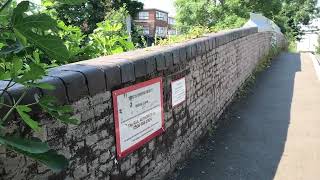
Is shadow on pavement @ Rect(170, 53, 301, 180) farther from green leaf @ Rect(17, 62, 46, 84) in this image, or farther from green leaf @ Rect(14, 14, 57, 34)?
green leaf @ Rect(14, 14, 57, 34)

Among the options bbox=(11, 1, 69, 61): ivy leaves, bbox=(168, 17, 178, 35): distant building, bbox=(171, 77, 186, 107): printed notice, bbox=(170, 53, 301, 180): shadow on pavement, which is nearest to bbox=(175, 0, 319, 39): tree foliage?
bbox=(168, 17, 178, 35): distant building

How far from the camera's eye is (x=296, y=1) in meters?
53.0

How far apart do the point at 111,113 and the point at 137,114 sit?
0.46 m

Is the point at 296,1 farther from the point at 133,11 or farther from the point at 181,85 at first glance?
the point at 181,85

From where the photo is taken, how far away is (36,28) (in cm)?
170

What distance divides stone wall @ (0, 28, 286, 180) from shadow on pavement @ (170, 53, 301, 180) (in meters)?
0.21

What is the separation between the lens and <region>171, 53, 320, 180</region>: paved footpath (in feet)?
18.6

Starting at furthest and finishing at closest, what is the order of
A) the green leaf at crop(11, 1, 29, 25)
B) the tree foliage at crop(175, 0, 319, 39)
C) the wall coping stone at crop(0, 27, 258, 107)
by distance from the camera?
1. the tree foliage at crop(175, 0, 319, 39)
2. the wall coping stone at crop(0, 27, 258, 107)
3. the green leaf at crop(11, 1, 29, 25)

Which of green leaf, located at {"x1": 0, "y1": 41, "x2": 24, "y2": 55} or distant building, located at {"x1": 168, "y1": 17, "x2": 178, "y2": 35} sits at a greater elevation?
green leaf, located at {"x1": 0, "y1": 41, "x2": 24, "y2": 55}

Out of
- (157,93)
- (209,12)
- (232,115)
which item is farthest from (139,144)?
(209,12)

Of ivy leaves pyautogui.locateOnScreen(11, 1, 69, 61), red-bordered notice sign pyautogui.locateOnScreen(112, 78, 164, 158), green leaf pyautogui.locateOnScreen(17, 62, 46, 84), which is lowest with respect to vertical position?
red-bordered notice sign pyautogui.locateOnScreen(112, 78, 164, 158)

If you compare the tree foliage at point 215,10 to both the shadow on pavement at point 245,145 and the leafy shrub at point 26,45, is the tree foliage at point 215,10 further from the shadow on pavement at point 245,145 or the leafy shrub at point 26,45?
the leafy shrub at point 26,45

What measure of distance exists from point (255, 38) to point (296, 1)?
134 feet

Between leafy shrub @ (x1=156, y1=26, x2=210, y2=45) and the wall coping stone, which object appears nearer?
the wall coping stone
